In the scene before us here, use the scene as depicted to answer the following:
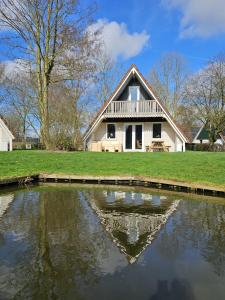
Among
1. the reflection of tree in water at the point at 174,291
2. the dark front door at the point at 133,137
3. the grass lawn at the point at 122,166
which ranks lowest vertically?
the reflection of tree in water at the point at 174,291

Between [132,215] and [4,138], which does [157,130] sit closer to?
[4,138]

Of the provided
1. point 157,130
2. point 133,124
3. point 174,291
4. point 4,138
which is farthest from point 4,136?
point 174,291

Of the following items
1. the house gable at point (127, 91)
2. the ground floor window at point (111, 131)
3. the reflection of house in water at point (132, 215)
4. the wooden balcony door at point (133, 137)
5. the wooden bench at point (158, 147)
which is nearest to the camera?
the reflection of house in water at point (132, 215)

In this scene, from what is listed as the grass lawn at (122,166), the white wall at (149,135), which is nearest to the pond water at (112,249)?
the grass lawn at (122,166)

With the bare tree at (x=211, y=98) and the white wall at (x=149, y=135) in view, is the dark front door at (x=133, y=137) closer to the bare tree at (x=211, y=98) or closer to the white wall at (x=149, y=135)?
the white wall at (x=149, y=135)

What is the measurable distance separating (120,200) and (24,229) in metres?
3.75

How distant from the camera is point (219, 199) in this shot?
31.8 feet

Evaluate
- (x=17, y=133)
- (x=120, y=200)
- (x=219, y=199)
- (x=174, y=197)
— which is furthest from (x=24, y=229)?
(x=17, y=133)

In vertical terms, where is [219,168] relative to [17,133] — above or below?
below

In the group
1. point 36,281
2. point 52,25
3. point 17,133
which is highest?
point 52,25

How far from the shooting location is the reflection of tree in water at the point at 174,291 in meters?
3.71

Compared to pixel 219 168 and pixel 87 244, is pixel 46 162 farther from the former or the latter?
pixel 87 244

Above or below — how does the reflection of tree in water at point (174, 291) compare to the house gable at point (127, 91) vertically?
below

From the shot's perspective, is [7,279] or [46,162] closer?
[7,279]
